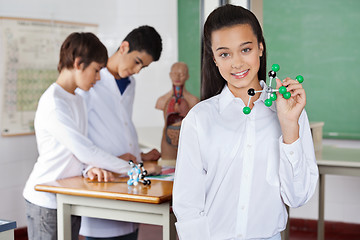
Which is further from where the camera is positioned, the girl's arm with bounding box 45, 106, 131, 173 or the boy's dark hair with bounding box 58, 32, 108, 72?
the boy's dark hair with bounding box 58, 32, 108, 72

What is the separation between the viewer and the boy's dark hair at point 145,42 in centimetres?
295

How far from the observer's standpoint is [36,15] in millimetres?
4176

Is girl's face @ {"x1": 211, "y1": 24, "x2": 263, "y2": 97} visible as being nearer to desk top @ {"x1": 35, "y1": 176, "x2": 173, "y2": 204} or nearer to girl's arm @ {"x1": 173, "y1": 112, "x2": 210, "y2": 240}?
girl's arm @ {"x1": 173, "y1": 112, "x2": 210, "y2": 240}

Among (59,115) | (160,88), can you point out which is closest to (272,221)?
(59,115)

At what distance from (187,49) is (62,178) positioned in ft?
7.18

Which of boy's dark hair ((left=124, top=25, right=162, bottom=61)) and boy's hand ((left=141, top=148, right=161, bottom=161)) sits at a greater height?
boy's dark hair ((left=124, top=25, right=162, bottom=61))

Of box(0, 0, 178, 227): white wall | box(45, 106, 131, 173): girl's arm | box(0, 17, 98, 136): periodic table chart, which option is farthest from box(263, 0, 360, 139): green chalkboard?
box(45, 106, 131, 173): girl's arm

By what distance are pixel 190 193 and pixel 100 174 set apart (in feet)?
3.57

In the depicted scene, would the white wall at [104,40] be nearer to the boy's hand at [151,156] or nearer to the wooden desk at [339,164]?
the boy's hand at [151,156]

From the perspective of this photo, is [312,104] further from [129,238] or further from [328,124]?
[129,238]

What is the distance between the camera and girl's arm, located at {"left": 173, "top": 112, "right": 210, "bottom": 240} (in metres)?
1.39

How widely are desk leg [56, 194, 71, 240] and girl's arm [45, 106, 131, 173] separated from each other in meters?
0.23

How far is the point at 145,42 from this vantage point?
2.97 meters

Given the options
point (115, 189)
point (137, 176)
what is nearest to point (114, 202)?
point (115, 189)
